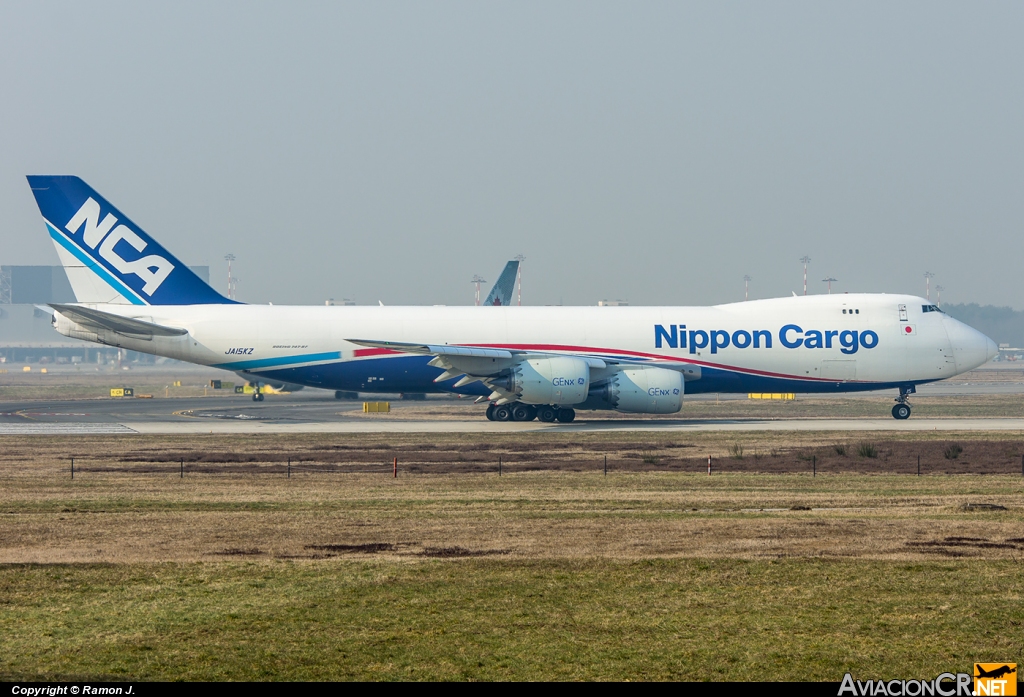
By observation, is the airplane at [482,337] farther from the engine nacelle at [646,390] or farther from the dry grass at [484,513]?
the dry grass at [484,513]

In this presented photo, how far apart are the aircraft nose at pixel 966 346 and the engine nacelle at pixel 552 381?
19063mm

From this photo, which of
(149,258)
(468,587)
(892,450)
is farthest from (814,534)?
(149,258)

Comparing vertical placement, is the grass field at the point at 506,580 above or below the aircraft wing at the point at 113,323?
below

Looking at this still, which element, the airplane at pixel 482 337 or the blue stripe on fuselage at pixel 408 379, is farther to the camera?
the blue stripe on fuselage at pixel 408 379

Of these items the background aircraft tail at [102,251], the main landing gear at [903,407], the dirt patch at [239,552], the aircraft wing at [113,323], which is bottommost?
the dirt patch at [239,552]

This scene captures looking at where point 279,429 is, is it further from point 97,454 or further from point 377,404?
point 377,404

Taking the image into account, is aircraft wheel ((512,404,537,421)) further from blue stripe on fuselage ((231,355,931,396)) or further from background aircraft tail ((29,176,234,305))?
background aircraft tail ((29,176,234,305))

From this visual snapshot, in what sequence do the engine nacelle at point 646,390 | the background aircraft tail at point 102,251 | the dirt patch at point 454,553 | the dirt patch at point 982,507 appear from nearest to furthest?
the dirt patch at point 454,553
the dirt patch at point 982,507
the engine nacelle at point 646,390
the background aircraft tail at point 102,251

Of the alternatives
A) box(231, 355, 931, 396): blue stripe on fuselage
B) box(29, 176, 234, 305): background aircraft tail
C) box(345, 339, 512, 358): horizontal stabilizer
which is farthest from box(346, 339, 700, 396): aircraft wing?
box(29, 176, 234, 305): background aircraft tail

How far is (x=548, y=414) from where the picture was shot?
5366cm

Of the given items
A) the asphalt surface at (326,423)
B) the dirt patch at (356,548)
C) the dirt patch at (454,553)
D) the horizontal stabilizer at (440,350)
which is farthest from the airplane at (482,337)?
the dirt patch at (454,553)

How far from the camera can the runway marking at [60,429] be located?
46938 mm

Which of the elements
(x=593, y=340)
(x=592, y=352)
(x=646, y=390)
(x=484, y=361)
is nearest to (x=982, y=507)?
(x=646, y=390)

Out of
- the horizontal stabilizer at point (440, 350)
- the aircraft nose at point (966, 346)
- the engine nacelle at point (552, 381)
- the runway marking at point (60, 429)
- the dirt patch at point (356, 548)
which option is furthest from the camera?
the aircraft nose at point (966, 346)
